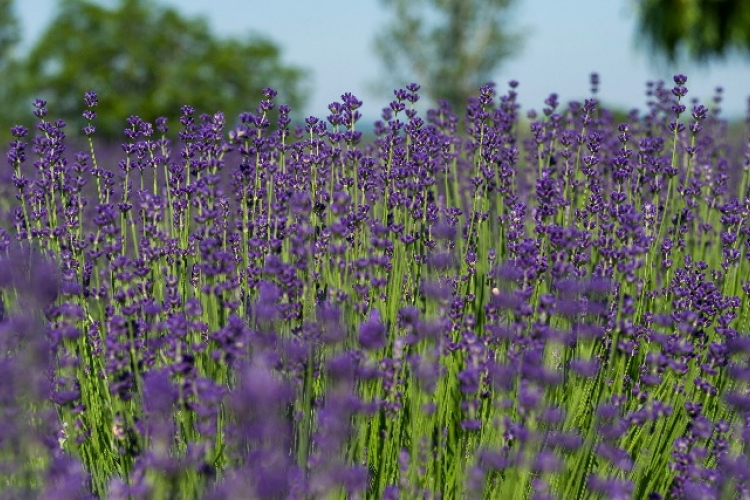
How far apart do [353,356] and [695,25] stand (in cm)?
2238

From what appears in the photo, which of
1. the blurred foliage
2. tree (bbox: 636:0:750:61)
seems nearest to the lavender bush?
the blurred foliage

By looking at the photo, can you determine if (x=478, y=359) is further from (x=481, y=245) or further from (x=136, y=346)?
(x=481, y=245)

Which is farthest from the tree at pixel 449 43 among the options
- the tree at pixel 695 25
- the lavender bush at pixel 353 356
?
the lavender bush at pixel 353 356

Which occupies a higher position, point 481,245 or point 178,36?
point 178,36

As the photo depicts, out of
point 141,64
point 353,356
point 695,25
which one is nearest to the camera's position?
point 353,356

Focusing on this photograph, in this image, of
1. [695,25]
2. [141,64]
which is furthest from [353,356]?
[695,25]

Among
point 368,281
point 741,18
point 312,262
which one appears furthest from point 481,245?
point 741,18

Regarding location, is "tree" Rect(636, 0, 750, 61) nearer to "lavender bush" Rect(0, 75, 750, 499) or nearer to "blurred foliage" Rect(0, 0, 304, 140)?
"blurred foliage" Rect(0, 0, 304, 140)

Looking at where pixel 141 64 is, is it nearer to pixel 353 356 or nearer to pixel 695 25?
pixel 695 25

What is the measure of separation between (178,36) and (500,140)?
17.0 m

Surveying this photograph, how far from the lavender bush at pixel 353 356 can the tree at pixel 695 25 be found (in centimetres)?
1986

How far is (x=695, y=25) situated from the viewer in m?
22.4

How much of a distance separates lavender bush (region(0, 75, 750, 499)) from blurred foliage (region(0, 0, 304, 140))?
625 inches

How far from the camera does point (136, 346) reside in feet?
8.36
